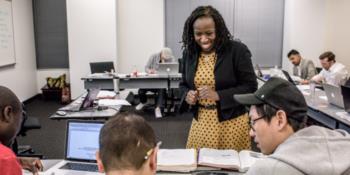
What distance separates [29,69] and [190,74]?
6.14 metres

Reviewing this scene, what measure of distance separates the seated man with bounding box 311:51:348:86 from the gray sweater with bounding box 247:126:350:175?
192 inches

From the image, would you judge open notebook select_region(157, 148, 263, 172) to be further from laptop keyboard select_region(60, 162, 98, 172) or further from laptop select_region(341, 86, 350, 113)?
laptop select_region(341, 86, 350, 113)

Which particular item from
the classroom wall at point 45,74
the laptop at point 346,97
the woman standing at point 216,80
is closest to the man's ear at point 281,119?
the woman standing at point 216,80

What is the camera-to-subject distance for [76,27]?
733cm

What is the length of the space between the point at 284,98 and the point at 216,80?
904 mm

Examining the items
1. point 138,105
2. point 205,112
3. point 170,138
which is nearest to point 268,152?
point 205,112

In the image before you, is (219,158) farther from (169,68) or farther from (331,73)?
(331,73)

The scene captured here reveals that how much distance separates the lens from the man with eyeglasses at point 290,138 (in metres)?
1.08

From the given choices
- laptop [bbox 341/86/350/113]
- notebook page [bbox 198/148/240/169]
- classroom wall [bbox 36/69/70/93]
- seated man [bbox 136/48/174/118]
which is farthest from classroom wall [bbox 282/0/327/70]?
notebook page [bbox 198/148/240/169]

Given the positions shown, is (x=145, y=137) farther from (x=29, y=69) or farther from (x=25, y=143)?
(x=29, y=69)

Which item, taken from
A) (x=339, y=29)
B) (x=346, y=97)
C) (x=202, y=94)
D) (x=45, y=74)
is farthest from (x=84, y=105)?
(x=339, y=29)

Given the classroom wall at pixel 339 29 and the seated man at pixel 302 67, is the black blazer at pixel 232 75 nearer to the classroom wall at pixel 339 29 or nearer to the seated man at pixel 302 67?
the seated man at pixel 302 67

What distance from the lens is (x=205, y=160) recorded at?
1.88 meters

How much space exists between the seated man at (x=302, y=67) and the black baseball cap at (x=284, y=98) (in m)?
5.15
